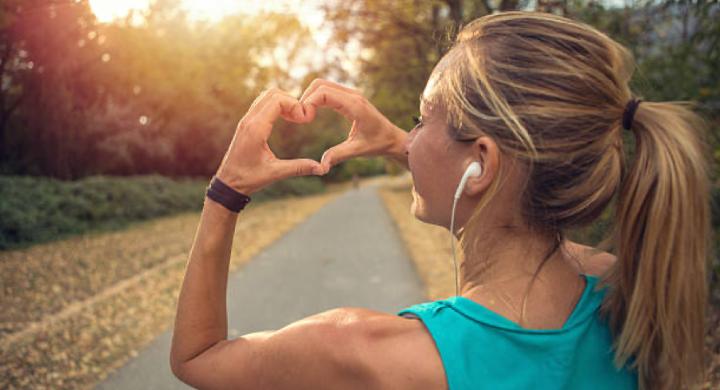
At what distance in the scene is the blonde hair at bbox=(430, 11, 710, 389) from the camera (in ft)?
3.63

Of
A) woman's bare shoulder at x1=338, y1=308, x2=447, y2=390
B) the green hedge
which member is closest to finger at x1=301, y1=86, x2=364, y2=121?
woman's bare shoulder at x1=338, y1=308, x2=447, y2=390

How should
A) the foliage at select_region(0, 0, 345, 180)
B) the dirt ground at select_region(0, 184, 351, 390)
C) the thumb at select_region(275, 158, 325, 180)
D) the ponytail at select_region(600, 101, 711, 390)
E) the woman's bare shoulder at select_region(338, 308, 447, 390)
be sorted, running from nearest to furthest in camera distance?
the woman's bare shoulder at select_region(338, 308, 447, 390), the ponytail at select_region(600, 101, 711, 390), the thumb at select_region(275, 158, 325, 180), the dirt ground at select_region(0, 184, 351, 390), the foliage at select_region(0, 0, 345, 180)

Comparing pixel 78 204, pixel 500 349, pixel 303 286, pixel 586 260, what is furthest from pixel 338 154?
pixel 78 204

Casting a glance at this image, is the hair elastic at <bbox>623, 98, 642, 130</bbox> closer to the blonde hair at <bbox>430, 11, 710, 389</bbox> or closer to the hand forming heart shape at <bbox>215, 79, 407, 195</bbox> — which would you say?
the blonde hair at <bbox>430, 11, 710, 389</bbox>

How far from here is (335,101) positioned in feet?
4.80

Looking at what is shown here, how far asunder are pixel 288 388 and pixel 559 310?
2.20 ft

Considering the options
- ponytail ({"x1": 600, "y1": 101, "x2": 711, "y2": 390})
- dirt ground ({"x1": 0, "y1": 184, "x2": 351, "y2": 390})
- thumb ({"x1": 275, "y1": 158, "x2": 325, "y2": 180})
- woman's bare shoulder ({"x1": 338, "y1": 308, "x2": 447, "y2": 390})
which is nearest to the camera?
woman's bare shoulder ({"x1": 338, "y1": 308, "x2": 447, "y2": 390})

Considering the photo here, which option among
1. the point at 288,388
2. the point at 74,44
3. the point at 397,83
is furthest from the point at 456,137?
the point at 74,44

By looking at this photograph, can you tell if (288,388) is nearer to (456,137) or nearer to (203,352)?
(203,352)

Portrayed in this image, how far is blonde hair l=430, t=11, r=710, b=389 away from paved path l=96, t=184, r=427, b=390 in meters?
2.73

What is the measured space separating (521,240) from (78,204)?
12.0m

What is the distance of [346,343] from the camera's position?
40.3 inches

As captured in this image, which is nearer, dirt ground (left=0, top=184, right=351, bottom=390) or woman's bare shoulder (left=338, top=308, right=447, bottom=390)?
woman's bare shoulder (left=338, top=308, right=447, bottom=390)

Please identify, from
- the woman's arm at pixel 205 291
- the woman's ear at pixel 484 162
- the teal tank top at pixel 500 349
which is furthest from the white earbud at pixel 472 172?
the woman's arm at pixel 205 291
